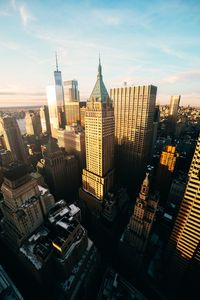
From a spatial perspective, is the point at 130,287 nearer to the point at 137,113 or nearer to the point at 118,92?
the point at 137,113

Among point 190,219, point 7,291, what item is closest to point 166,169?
point 190,219

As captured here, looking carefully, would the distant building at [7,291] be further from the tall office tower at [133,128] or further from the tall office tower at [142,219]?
the tall office tower at [133,128]

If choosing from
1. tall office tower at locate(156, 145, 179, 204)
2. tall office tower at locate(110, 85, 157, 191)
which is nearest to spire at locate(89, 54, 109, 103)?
tall office tower at locate(110, 85, 157, 191)

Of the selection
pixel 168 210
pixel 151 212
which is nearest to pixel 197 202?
pixel 151 212

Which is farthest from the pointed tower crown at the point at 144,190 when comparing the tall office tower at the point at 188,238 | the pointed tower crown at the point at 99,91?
the pointed tower crown at the point at 99,91

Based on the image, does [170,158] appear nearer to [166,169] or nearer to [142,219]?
[166,169]
